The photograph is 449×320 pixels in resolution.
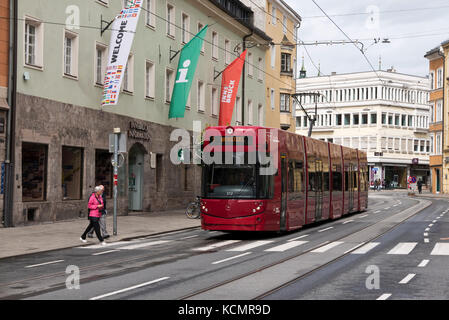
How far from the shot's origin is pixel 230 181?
66.1 feet

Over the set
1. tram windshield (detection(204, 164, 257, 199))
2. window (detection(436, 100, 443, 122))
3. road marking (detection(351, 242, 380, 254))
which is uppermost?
window (detection(436, 100, 443, 122))

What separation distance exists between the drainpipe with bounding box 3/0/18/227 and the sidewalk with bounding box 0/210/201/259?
77 cm

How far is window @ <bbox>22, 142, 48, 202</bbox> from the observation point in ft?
79.6

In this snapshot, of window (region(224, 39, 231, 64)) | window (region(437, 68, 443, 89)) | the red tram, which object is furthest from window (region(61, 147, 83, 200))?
window (region(437, 68, 443, 89))

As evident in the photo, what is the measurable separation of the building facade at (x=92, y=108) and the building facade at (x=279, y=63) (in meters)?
12.1

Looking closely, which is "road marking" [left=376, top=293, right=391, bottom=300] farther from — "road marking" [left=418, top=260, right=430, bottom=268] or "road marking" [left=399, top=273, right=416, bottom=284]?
"road marking" [left=418, top=260, right=430, bottom=268]

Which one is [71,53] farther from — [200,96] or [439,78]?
[439,78]

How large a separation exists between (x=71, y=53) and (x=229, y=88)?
14.9m

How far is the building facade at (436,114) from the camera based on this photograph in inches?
3071

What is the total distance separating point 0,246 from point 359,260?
353 inches

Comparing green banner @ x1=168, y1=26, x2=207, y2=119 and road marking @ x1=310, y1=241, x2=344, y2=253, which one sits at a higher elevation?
green banner @ x1=168, y1=26, x2=207, y2=119

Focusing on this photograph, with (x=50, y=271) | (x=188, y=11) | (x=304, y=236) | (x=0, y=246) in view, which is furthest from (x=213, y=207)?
(x=188, y=11)

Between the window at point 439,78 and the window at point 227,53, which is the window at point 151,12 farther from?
the window at point 439,78

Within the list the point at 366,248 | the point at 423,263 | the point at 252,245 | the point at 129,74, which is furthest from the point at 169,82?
the point at 423,263
